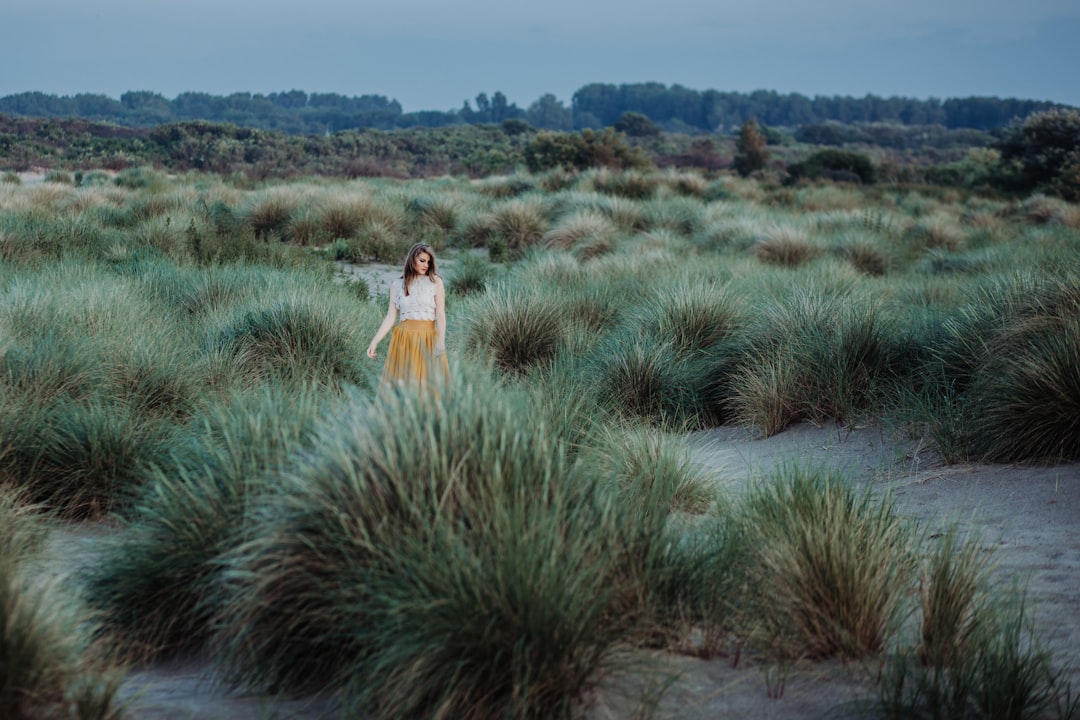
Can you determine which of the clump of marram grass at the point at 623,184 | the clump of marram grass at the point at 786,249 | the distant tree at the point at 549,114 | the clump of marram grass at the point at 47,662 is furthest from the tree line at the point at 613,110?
the clump of marram grass at the point at 47,662

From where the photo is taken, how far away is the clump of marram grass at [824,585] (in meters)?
2.99

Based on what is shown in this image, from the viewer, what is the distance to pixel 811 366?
6.67 meters

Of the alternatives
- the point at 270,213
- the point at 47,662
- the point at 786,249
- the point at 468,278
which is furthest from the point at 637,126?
the point at 47,662

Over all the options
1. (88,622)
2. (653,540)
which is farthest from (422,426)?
(88,622)

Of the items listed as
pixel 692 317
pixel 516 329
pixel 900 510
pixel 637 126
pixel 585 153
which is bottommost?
pixel 900 510

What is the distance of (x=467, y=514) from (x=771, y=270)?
8.70 meters

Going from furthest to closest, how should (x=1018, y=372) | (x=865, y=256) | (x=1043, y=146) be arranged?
1. (x=1043, y=146)
2. (x=865, y=256)
3. (x=1018, y=372)

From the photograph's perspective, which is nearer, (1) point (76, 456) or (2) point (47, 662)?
(2) point (47, 662)

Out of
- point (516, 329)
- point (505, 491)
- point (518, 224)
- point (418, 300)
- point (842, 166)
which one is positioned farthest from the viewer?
point (842, 166)

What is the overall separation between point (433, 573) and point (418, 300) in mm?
3405

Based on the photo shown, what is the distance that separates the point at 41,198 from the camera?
16078mm

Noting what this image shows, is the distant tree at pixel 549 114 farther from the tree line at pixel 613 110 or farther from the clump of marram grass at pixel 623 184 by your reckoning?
the clump of marram grass at pixel 623 184

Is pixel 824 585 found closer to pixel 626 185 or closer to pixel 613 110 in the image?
pixel 626 185

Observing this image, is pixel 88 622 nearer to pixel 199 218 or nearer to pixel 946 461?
pixel 946 461
